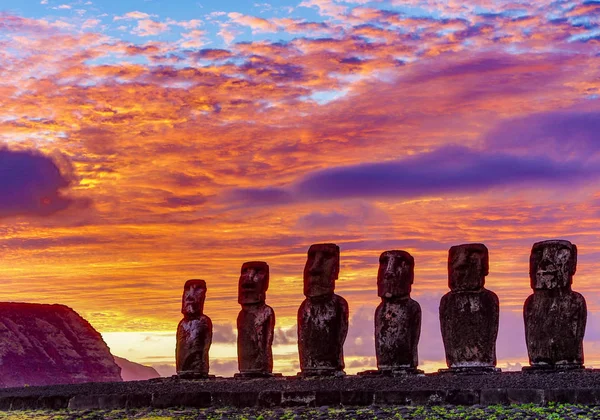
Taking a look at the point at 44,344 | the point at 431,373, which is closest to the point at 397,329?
the point at 431,373

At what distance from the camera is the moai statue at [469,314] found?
20.8 metres

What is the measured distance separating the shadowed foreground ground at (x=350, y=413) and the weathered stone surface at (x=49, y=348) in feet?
114

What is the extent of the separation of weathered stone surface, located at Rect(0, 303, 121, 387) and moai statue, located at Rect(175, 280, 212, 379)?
28.9 m

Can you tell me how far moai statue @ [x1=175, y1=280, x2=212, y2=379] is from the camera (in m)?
25.6

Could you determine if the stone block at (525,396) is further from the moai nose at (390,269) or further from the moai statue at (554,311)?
the moai nose at (390,269)

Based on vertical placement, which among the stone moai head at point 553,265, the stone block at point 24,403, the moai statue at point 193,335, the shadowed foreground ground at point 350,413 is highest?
the stone moai head at point 553,265

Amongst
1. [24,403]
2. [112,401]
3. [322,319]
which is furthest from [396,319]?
[24,403]

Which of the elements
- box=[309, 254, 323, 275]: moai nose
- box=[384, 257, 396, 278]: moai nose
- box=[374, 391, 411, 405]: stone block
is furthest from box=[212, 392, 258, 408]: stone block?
box=[384, 257, 396, 278]: moai nose

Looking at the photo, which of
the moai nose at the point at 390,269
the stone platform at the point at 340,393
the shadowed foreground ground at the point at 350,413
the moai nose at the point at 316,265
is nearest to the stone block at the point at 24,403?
the stone platform at the point at 340,393

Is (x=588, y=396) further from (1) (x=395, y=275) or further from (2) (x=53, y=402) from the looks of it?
(2) (x=53, y=402)

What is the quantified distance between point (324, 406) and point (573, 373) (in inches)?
191

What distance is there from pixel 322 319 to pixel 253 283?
2782 millimetres

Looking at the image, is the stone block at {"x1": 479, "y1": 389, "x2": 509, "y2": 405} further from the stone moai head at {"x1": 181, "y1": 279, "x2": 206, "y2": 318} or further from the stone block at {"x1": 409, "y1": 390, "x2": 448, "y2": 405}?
the stone moai head at {"x1": 181, "y1": 279, "x2": 206, "y2": 318}

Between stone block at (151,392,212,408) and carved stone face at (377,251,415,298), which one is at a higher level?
carved stone face at (377,251,415,298)
